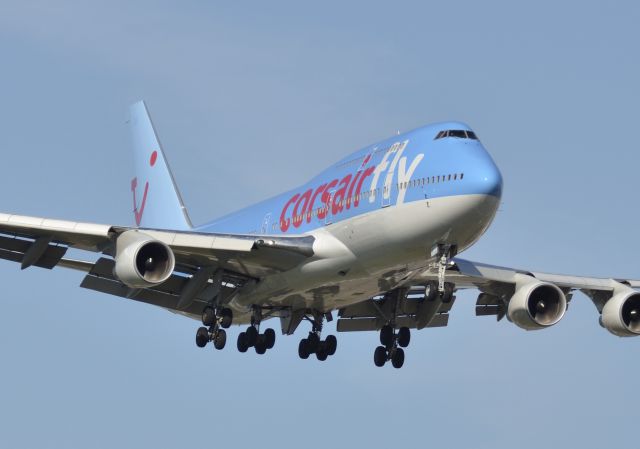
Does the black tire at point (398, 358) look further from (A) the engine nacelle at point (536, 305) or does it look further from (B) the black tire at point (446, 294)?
(B) the black tire at point (446, 294)

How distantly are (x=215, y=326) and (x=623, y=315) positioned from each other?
42.2ft

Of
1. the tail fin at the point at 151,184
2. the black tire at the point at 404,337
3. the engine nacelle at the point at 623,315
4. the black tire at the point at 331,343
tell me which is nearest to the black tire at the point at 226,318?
the black tire at the point at 331,343

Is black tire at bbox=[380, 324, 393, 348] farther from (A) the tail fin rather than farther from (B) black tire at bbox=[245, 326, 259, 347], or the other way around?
(A) the tail fin

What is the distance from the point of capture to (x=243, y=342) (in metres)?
41.7

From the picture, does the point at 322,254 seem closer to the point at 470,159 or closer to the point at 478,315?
the point at 470,159

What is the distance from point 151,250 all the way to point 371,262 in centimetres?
606

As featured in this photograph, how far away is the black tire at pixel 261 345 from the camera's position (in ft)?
137

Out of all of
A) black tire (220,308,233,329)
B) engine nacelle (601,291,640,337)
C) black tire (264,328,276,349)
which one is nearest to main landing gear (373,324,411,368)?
black tire (264,328,276,349)

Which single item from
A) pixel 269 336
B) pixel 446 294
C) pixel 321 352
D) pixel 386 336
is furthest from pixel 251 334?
pixel 446 294

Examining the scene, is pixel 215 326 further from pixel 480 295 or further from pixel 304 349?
pixel 480 295

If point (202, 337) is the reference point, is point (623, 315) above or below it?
above

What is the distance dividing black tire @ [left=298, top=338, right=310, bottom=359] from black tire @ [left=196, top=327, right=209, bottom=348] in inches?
143

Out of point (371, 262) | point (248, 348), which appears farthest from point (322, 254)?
point (248, 348)

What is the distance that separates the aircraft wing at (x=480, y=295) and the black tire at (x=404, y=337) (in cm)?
62
